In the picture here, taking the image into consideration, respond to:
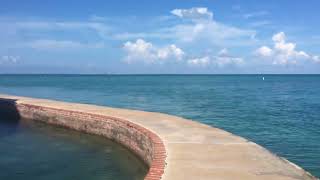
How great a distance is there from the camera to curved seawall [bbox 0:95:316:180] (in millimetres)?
9570

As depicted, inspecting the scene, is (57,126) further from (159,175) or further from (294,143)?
(159,175)

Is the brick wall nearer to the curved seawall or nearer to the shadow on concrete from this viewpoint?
the curved seawall

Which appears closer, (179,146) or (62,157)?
(179,146)

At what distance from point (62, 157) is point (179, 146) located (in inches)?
196

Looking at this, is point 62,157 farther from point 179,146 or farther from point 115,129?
point 179,146

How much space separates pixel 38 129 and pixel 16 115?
198 inches

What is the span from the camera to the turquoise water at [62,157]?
13.0 metres

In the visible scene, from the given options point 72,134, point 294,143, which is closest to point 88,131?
point 72,134

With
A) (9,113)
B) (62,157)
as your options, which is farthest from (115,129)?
(9,113)

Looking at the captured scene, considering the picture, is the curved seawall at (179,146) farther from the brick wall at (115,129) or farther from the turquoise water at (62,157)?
the turquoise water at (62,157)

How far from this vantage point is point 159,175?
908 centimetres

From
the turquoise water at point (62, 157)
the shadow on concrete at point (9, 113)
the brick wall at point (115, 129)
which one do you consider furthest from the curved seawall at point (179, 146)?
the shadow on concrete at point (9, 113)

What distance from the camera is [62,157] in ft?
50.4

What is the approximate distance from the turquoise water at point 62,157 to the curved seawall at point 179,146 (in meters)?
0.59
